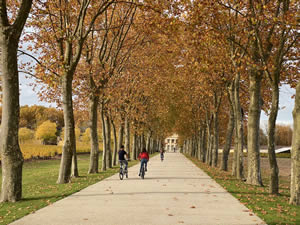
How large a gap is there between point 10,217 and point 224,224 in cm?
499

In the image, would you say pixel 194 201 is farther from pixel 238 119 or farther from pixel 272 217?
pixel 238 119

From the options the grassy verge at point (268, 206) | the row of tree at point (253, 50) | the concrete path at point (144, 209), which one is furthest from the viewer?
the row of tree at point (253, 50)

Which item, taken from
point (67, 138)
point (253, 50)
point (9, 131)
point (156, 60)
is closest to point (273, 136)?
point (253, 50)

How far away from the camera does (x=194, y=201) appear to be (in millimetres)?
10500

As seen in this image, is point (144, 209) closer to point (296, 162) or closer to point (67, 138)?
point (296, 162)

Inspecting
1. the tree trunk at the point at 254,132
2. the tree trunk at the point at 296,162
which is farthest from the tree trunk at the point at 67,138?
the tree trunk at the point at 296,162

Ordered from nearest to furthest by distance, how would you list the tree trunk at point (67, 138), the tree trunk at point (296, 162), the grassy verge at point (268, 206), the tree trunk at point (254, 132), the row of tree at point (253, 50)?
1. the grassy verge at point (268, 206)
2. the tree trunk at point (296, 162)
3. the row of tree at point (253, 50)
4. the tree trunk at point (254, 132)
5. the tree trunk at point (67, 138)

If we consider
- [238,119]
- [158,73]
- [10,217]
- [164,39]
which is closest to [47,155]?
[158,73]

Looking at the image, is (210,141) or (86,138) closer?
(210,141)

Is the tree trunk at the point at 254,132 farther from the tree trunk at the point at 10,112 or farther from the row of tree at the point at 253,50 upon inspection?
the tree trunk at the point at 10,112

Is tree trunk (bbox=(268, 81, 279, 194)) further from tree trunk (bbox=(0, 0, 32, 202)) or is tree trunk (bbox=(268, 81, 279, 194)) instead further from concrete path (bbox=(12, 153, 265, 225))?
tree trunk (bbox=(0, 0, 32, 202))

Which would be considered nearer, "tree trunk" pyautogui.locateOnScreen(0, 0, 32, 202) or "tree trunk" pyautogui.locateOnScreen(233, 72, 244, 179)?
"tree trunk" pyautogui.locateOnScreen(0, 0, 32, 202)

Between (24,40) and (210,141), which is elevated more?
(24,40)

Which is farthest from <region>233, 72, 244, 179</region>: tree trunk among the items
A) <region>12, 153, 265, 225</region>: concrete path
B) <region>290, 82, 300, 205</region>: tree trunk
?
<region>290, 82, 300, 205</region>: tree trunk
